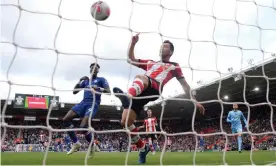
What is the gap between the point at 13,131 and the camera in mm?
28734

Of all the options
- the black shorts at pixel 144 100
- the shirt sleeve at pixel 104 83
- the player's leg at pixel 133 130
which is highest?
the shirt sleeve at pixel 104 83

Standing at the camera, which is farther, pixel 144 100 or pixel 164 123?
pixel 164 123

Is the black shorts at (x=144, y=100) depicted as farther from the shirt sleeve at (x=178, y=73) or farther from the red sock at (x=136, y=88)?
the shirt sleeve at (x=178, y=73)

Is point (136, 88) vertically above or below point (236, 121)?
above

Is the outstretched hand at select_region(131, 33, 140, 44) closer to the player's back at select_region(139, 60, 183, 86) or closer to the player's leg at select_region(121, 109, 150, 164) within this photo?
the player's back at select_region(139, 60, 183, 86)

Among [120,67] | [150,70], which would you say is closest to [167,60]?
[150,70]

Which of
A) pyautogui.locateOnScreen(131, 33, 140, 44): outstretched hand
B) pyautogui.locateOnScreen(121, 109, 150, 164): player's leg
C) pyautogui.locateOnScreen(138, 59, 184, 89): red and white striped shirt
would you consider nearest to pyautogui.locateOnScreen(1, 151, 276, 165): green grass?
pyautogui.locateOnScreen(121, 109, 150, 164): player's leg

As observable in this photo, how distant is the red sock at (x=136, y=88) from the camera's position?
3967 millimetres

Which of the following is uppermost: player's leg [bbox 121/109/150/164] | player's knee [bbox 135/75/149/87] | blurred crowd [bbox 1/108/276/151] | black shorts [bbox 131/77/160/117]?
player's knee [bbox 135/75/149/87]

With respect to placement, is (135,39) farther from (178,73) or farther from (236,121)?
(236,121)

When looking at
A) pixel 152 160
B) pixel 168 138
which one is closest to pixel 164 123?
pixel 168 138

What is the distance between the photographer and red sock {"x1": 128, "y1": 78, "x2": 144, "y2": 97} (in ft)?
13.0

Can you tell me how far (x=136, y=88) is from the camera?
3994 millimetres

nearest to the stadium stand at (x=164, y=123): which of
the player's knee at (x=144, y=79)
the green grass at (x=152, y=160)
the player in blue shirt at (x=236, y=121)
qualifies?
the player in blue shirt at (x=236, y=121)
